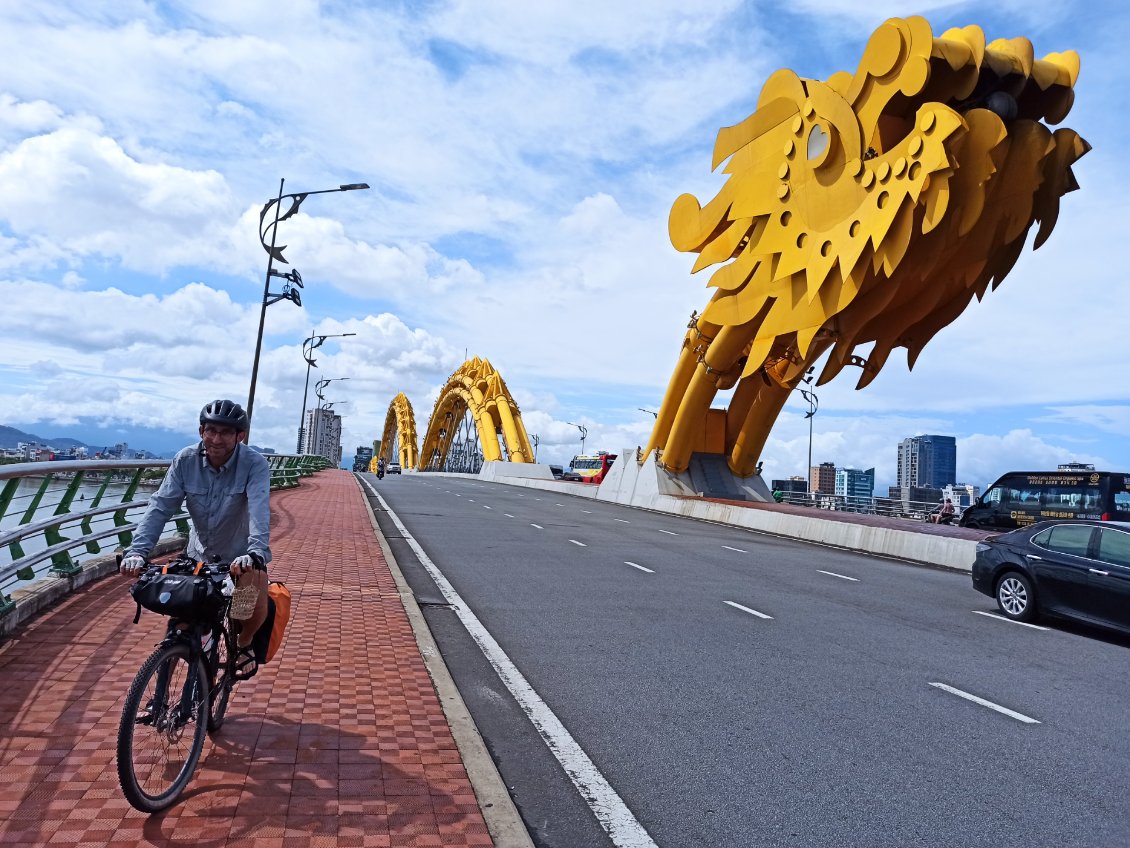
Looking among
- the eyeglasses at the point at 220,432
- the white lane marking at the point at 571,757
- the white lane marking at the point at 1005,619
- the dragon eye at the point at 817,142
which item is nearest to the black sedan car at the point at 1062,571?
the white lane marking at the point at 1005,619

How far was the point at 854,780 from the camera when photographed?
16.5 ft

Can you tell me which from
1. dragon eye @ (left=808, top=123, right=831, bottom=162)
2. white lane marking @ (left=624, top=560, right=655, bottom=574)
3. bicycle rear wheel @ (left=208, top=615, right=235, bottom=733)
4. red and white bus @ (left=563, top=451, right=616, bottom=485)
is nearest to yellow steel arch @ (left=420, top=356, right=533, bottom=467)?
red and white bus @ (left=563, top=451, right=616, bottom=485)

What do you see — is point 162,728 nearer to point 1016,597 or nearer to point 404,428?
point 1016,597

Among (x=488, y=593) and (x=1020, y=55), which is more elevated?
(x=1020, y=55)

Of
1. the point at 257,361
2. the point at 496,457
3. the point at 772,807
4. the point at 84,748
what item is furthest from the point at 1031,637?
the point at 496,457

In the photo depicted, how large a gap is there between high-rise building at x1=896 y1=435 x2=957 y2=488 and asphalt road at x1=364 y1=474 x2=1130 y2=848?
155 meters

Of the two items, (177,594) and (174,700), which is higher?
(177,594)

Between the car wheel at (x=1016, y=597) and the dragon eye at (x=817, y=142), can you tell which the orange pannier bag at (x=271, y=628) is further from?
the dragon eye at (x=817, y=142)

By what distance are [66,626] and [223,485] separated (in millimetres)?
3758

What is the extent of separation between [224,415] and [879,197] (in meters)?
→ 21.2

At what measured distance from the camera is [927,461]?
169 meters

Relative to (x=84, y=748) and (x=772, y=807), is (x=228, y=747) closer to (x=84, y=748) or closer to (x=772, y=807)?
(x=84, y=748)

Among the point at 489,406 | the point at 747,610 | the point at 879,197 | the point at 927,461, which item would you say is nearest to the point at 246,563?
the point at 747,610

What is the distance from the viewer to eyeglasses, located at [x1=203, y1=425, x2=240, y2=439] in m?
4.47
